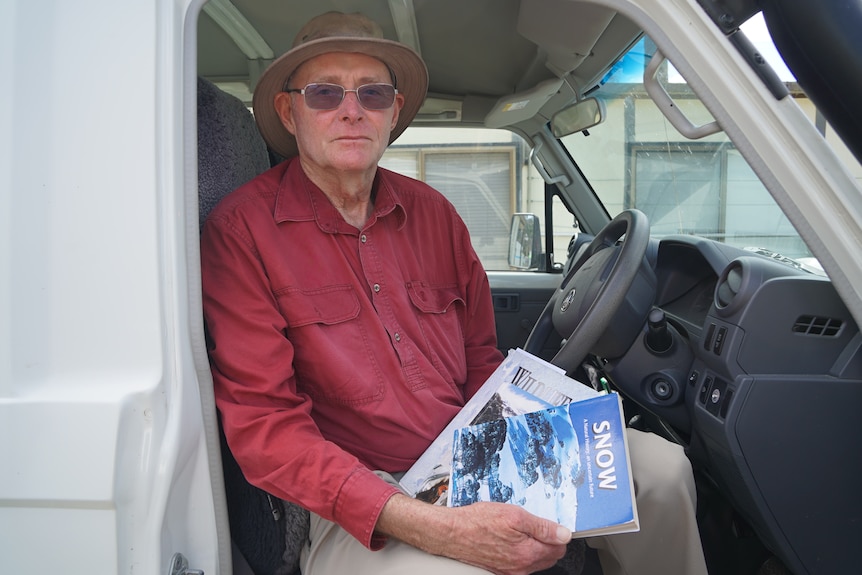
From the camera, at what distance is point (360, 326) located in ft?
4.78

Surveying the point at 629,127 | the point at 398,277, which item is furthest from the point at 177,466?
the point at 629,127

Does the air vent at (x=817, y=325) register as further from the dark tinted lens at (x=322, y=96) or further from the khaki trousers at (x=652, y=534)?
the dark tinted lens at (x=322, y=96)

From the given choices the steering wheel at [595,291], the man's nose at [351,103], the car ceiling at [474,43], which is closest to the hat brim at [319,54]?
the man's nose at [351,103]

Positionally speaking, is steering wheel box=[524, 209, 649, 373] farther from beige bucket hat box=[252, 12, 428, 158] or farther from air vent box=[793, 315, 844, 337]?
beige bucket hat box=[252, 12, 428, 158]

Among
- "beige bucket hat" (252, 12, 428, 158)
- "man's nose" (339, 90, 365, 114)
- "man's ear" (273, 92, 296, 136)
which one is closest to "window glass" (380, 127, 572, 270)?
"beige bucket hat" (252, 12, 428, 158)

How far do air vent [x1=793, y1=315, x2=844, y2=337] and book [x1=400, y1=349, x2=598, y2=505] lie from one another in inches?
16.9

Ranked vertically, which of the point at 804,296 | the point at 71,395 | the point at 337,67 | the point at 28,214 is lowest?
the point at 71,395

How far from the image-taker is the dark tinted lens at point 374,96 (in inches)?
62.5

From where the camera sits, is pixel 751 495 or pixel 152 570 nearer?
pixel 152 570

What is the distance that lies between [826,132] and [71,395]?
1.35 meters

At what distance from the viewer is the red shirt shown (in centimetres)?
121

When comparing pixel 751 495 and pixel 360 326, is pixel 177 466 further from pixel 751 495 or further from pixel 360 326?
pixel 751 495

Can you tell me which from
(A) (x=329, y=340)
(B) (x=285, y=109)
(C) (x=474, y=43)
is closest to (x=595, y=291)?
(A) (x=329, y=340)

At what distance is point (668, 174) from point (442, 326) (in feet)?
3.67
